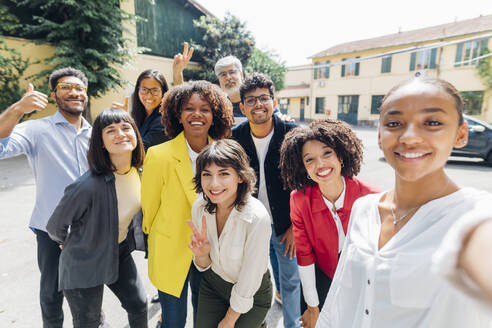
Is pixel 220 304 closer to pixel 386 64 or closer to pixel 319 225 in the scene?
pixel 319 225

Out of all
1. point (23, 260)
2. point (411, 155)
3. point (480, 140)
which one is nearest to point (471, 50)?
point (480, 140)

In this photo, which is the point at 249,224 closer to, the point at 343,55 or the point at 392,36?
the point at 343,55

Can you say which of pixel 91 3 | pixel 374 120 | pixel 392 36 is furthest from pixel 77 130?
pixel 392 36

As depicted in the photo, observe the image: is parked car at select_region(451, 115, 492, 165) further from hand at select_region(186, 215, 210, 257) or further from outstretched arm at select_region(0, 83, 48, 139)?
outstretched arm at select_region(0, 83, 48, 139)

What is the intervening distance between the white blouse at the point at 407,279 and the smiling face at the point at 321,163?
0.57 m

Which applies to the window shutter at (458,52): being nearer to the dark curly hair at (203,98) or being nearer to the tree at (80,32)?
the tree at (80,32)

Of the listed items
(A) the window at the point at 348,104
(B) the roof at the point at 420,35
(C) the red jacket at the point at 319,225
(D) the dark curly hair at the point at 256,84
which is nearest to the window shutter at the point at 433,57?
(B) the roof at the point at 420,35

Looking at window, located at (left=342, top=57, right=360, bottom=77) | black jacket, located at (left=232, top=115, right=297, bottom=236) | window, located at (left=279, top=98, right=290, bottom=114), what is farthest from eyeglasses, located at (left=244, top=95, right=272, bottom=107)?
window, located at (left=279, top=98, right=290, bottom=114)

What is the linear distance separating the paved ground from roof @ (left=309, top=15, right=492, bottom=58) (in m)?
19.5

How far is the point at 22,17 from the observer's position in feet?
32.9

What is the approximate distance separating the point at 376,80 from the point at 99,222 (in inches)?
1092

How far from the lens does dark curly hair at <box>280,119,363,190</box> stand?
176 cm

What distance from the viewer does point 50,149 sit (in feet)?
7.13

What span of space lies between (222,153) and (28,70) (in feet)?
42.5
